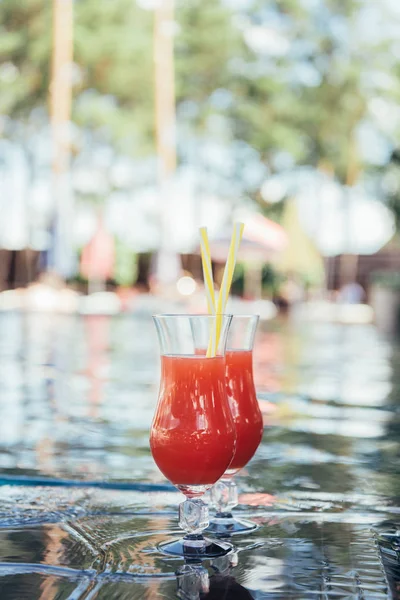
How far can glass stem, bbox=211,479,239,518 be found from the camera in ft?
7.84

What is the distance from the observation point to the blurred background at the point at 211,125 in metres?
27.2

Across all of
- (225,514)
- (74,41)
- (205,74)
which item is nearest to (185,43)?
(205,74)

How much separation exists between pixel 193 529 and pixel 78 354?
6.71 m

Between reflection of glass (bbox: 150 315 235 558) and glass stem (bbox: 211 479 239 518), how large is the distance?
236 mm

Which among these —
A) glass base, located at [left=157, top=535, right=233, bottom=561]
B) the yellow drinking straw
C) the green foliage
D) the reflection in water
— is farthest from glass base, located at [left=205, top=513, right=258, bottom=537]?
the green foliage

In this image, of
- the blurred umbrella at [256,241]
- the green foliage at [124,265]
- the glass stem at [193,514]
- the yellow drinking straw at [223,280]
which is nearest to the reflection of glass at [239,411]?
the yellow drinking straw at [223,280]

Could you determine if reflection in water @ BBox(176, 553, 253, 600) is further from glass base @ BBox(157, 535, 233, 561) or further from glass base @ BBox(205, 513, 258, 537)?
glass base @ BBox(205, 513, 258, 537)

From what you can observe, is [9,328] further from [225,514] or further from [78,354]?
[225,514]

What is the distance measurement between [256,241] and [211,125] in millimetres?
13319

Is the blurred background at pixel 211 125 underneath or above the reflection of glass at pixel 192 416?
above

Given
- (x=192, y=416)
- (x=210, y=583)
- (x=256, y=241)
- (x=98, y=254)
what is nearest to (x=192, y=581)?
(x=210, y=583)

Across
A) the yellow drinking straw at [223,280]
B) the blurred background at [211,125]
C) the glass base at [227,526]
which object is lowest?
the glass base at [227,526]

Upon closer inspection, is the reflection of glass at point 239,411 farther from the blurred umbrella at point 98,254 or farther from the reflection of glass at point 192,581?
the blurred umbrella at point 98,254

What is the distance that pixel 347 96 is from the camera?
30.4 meters
